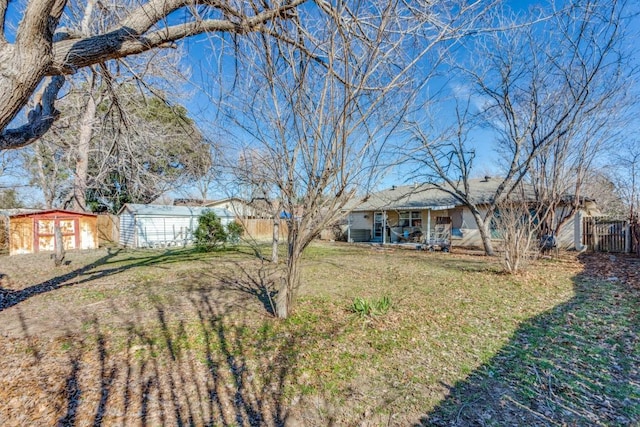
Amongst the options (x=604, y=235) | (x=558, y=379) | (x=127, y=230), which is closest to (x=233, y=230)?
(x=127, y=230)

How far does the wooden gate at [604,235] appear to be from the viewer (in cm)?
1174

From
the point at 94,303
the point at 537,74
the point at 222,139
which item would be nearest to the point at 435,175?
the point at 537,74

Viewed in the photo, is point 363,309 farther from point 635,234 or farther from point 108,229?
point 108,229

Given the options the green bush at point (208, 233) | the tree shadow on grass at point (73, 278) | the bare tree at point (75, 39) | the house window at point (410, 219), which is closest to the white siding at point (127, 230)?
→ the green bush at point (208, 233)

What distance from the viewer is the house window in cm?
1859

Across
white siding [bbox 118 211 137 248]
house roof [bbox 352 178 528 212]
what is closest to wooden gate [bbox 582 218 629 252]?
house roof [bbox 352 178 528 212]

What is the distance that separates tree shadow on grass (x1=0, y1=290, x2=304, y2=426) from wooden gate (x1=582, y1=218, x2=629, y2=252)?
14439mm

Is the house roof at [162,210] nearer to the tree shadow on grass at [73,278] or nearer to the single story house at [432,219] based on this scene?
the tree shadow on grass at [73,278]

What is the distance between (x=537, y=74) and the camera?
9539mm

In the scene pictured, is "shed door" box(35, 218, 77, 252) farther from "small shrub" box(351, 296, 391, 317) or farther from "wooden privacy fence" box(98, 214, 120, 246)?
"small shrub" box(351, 296, 391, 317)

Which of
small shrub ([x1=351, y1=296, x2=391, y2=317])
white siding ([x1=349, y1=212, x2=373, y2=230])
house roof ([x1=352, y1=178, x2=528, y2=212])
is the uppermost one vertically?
house roof ([x1=352, y1=178, x2=528, y2=212])

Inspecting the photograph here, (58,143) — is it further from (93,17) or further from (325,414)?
(325,414)

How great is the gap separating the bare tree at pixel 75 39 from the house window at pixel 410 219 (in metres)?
16.7

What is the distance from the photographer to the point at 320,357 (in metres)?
3.39
